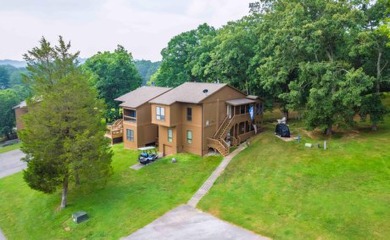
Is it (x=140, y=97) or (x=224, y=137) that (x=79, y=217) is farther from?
(x=140, y=97)

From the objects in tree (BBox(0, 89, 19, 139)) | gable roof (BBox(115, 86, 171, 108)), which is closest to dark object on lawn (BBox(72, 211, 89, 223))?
gable roof (BBox(115, 86, 171, 108))

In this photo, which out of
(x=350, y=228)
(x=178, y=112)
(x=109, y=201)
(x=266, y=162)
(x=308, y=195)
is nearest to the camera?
(x=350, y=228)

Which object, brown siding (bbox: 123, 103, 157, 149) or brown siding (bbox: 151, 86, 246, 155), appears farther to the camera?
brown siding (bbox: 123, 103, 157, 149)

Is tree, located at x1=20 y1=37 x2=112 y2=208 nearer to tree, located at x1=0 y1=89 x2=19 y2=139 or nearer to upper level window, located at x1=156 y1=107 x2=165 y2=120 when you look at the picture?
upper level window, located at x1=156 y1=107 x2=165 y2=120

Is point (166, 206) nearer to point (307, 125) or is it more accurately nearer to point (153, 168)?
point (153, 168)

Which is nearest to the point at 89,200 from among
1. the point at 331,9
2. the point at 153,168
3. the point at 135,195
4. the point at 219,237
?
the point at 135,195

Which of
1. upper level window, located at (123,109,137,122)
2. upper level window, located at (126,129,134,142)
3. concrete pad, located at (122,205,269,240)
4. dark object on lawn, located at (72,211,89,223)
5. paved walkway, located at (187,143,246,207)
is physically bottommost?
dark object on lawn, located at (72,211,89,223)

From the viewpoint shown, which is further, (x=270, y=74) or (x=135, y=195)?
(x=270, y=74)
